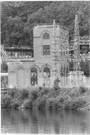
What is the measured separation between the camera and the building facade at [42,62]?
2360 inches

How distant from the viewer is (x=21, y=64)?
60.5 m

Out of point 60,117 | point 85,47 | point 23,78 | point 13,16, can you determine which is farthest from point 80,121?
point 13,16

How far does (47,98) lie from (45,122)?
37.0ft

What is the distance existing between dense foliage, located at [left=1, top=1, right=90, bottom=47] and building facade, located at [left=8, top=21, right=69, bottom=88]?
10.4 metres

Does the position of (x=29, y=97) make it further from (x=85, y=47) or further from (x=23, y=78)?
(x=85, y=47)

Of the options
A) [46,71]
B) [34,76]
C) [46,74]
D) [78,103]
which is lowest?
[78,103]

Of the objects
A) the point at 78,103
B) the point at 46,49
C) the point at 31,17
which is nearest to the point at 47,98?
the point at 78,103

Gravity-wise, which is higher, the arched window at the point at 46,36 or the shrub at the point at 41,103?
the arched window at the point at 46,36

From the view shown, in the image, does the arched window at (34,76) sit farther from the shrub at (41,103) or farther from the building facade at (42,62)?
the shrub at (41,103)

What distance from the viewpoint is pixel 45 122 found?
131ft

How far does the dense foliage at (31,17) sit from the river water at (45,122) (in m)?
26.4

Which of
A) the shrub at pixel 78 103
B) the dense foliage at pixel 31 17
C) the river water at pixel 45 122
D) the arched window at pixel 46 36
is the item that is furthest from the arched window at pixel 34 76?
the dense foliage at pixel 31 17

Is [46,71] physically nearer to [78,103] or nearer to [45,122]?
[78,103]

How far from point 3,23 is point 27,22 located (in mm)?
4329
